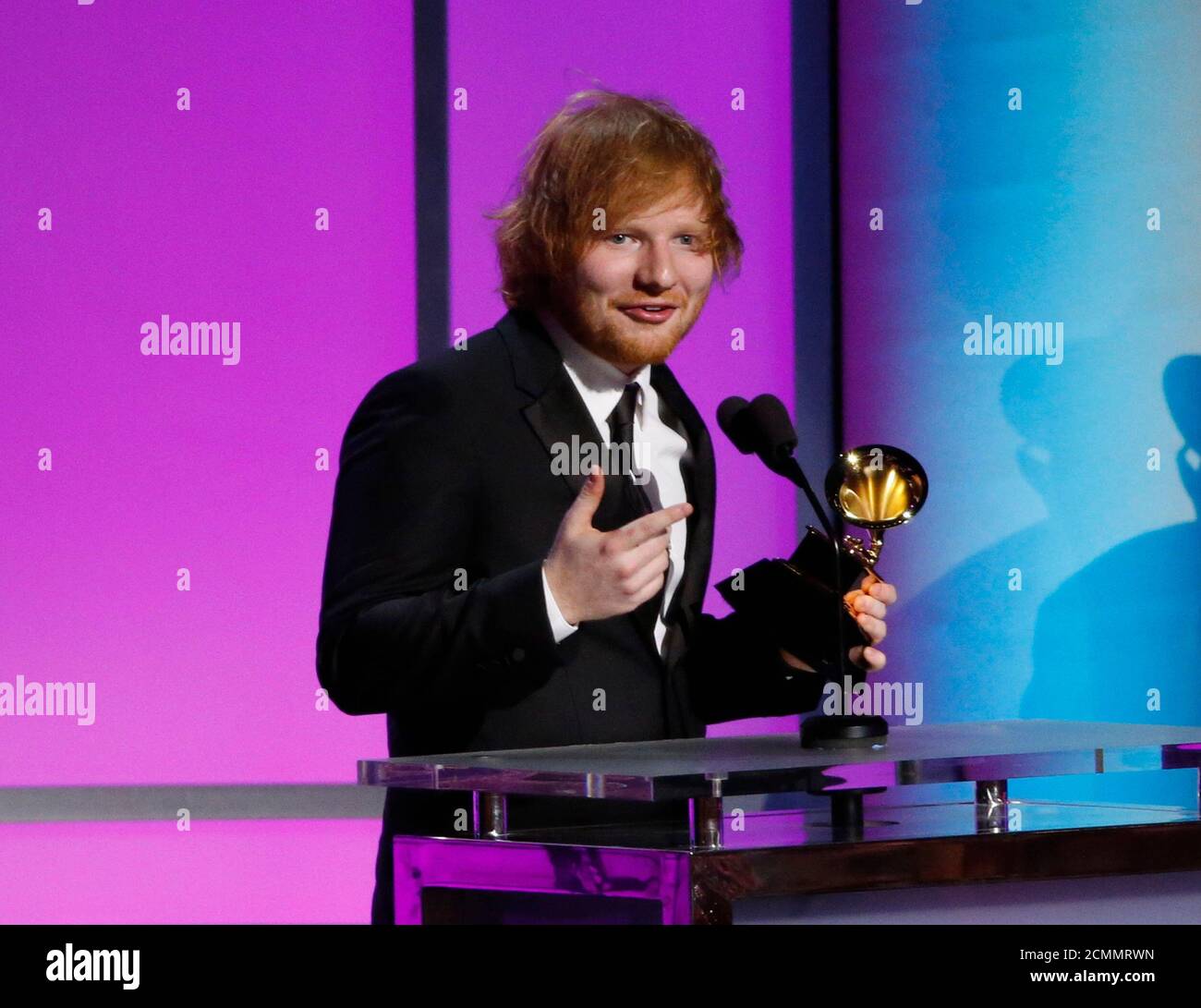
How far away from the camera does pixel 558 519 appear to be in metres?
2.50

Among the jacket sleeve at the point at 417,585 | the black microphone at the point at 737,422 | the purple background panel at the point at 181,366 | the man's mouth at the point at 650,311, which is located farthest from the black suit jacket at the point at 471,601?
the purple background panel at the point at 181,366

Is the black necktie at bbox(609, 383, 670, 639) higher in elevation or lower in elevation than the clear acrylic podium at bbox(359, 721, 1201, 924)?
higher

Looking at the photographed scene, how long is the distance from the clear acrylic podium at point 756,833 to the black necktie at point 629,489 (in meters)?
0.43

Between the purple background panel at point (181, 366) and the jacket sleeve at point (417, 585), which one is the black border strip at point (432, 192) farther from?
the jacket sleeve at point (417, 585)

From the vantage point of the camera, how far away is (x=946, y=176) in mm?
4707

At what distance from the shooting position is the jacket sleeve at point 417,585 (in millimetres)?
2240

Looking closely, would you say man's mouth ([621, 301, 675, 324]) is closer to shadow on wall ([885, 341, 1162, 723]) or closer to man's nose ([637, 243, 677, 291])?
man's nose ([637, 243, 677, 291])

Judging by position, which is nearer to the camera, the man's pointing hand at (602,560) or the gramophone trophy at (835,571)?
the man's pointing hand at (602,560)

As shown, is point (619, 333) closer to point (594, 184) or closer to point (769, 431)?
point (594, 184)

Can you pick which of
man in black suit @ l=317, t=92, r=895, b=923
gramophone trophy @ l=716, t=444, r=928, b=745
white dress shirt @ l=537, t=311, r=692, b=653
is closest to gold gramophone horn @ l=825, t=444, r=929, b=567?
gramophone trophy @ l=716, t=444, r=928, b=745

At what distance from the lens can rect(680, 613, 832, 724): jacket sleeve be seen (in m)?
2.49

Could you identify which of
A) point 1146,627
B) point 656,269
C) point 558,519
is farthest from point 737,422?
point 1146,627

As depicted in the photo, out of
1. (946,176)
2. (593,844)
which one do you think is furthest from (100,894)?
(593,844)
